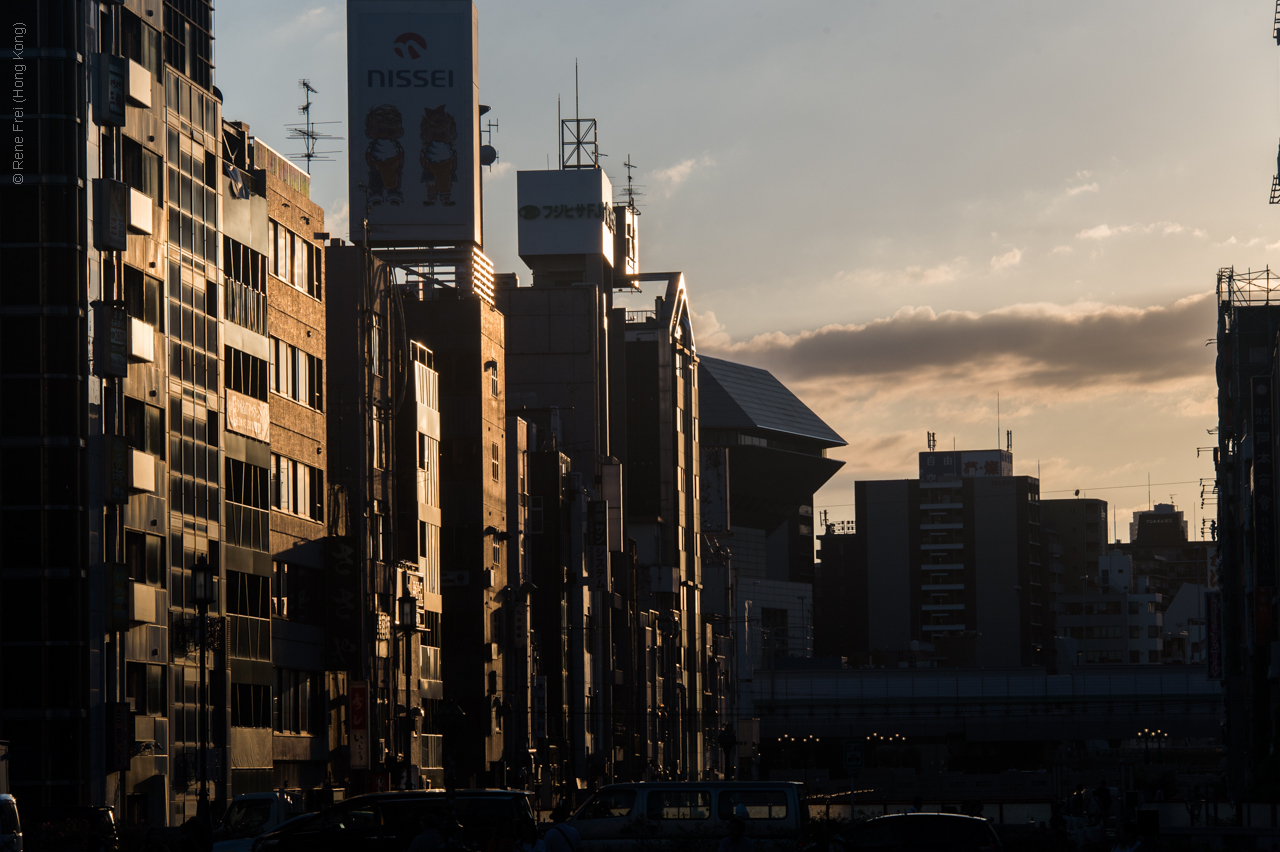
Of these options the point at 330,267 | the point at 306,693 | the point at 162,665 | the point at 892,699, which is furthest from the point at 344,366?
the point at 892,699

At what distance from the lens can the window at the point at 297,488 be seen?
255 ft

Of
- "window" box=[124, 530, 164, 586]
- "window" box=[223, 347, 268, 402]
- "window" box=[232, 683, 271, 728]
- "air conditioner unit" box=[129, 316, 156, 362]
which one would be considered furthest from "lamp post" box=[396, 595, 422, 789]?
"air conditioner unit" box=[129, 316, 156, 362]

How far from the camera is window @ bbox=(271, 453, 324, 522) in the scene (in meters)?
77.7

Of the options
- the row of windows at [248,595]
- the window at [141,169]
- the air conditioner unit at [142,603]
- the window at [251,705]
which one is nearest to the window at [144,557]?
the air conditioner unit at [142,603]

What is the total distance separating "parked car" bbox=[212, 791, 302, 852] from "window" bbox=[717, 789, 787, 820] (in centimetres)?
1024

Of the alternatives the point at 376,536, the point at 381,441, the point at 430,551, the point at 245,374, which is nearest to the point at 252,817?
the point at 245,374

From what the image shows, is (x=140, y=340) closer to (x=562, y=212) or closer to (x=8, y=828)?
(x=8, y=828)

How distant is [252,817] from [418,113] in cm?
7852

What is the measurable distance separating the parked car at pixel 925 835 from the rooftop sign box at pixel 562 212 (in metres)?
135

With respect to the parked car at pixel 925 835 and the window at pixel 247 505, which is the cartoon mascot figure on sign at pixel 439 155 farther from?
the parked car at pixel 925 835

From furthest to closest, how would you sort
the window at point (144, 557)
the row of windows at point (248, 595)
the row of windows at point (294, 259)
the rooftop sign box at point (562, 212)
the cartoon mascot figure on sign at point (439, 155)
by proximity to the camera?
the rooftop sign box at point (562, 212)
the cartoon mascot figure on sign at point (439, 155)
the row of windows at point (294, 259)
the row of windows at point (248, 595)
the window at point (144, 557)

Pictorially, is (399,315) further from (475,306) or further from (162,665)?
(162,665)

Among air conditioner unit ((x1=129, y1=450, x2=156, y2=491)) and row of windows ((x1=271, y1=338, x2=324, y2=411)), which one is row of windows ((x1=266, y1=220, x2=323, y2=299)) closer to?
row of windows ((x1=271, y1=338, x2=324, y2=411))

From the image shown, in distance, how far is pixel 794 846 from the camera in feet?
132
